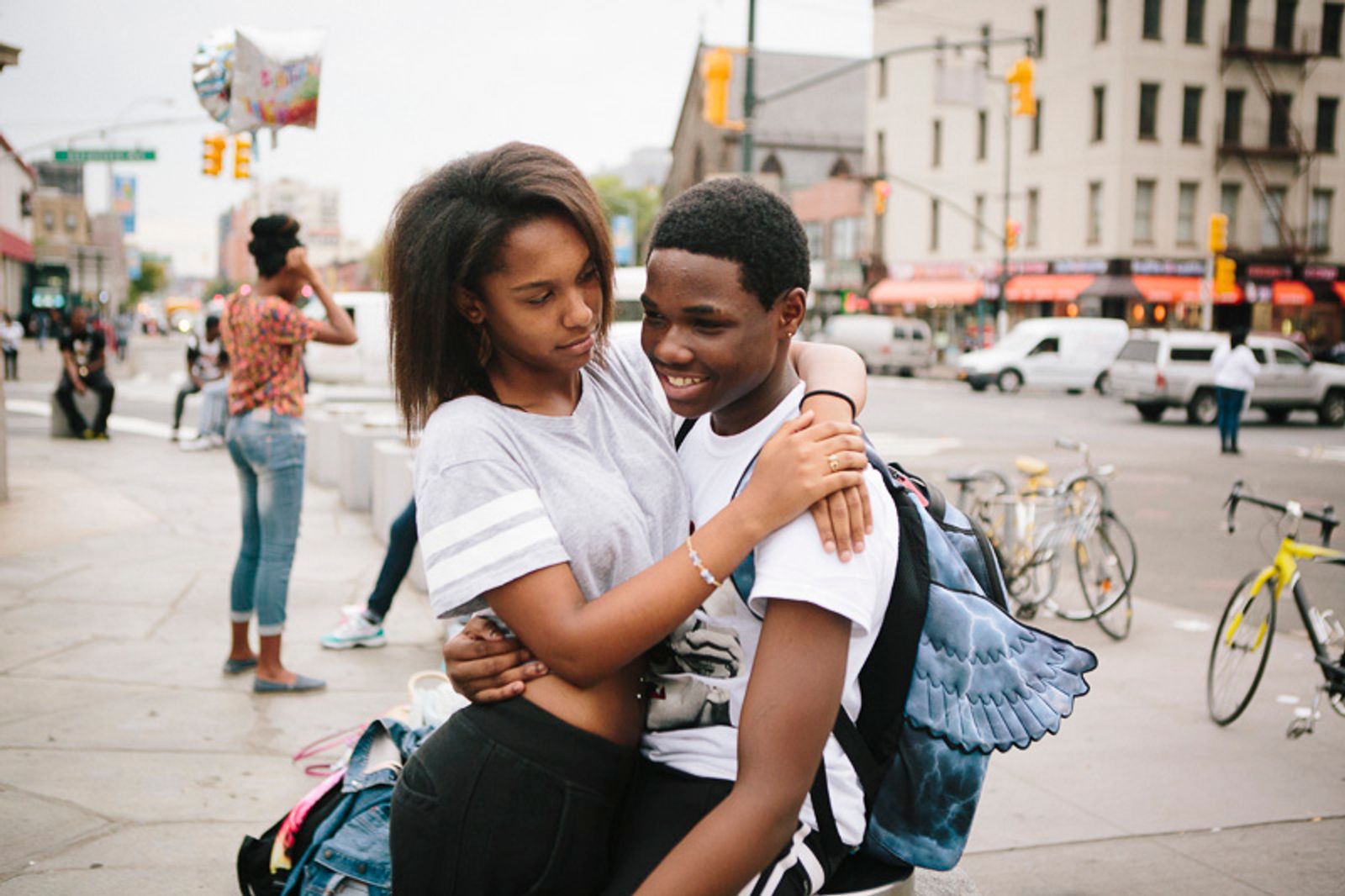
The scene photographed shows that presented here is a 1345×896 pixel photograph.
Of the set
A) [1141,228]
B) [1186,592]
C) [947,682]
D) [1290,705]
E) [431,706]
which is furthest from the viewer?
[1141,228]

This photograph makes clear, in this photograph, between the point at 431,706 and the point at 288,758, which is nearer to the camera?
the point at 431,706

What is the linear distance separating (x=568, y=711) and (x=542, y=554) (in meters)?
0.26

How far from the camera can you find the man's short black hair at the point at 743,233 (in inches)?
74.8

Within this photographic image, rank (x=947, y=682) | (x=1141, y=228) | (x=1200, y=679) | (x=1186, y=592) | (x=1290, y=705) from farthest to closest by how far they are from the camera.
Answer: (x=1141, y=228)
(x=1186, y=592)
(x=1200, y=679)
(x=1290, y=705)
(x=947, y=682)

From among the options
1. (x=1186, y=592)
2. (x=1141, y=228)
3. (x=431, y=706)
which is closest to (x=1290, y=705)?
(x=1186, y=592)

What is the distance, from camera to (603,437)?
2.02 metres

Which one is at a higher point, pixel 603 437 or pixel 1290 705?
pixel 603 437

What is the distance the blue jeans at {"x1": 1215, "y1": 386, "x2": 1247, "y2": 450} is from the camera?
16891mm

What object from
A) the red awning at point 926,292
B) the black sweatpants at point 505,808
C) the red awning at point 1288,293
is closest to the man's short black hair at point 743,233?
the black sweatpants at point 505,808

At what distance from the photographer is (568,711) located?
5.89 feet

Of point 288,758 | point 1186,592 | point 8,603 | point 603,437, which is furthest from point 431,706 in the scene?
point 1186,592

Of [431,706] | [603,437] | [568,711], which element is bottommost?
[431,706]

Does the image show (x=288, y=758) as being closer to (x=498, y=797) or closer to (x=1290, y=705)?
(x=498, y=797)

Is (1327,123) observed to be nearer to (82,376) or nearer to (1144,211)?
(1144,211)
